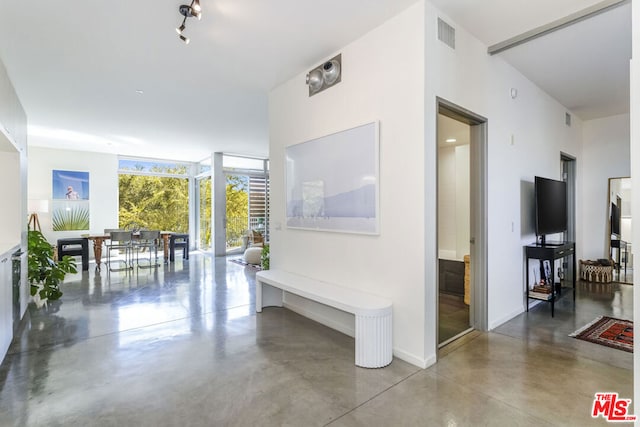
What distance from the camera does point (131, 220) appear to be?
31.3 feet

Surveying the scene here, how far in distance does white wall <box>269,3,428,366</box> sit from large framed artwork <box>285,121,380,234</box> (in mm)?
91

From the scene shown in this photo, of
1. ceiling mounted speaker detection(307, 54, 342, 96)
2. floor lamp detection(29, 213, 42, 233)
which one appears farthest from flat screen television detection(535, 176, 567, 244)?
floor lamp detection(29, 213, 42, 233)

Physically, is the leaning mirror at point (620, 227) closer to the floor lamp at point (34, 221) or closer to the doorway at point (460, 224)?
the doorway at point (460, 224)

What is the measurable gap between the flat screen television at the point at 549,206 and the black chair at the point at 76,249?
8356mm

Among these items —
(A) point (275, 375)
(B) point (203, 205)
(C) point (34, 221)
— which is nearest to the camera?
(A) point (275, 375)

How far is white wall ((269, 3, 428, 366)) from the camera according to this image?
272cm

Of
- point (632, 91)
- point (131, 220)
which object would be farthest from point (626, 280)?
point (131, 220)

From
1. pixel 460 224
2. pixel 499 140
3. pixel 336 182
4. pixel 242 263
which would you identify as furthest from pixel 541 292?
pixel 242 263

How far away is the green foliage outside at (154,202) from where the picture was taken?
944 centimetres

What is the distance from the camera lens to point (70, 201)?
838 centimetres

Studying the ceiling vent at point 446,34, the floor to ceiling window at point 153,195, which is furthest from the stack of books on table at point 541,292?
the floor to ceiling window at point 153,195

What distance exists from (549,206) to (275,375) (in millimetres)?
3914

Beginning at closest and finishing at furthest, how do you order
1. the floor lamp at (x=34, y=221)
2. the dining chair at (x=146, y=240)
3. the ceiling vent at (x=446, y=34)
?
the ceiling vent at (x=446, y=34) → the floor lamp at (x=34, y=221) → the dining chair at (x=146, y=240)

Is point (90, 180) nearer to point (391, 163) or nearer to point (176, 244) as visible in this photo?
point (176, 244)
